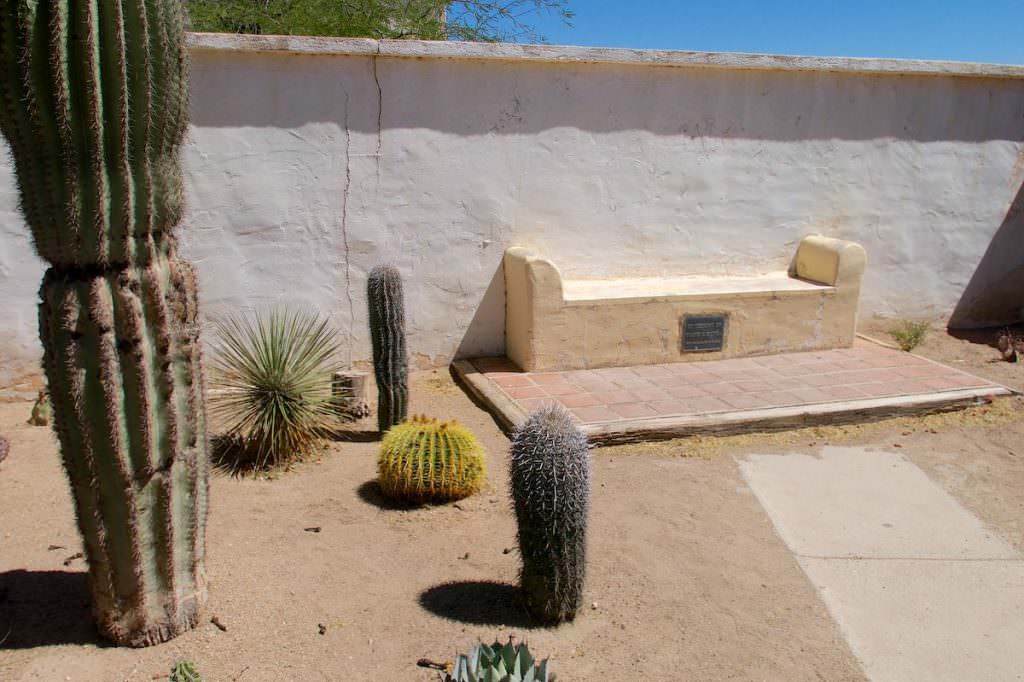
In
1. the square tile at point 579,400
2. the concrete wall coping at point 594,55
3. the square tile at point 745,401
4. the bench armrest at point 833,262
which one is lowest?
the square tile at point 579,400

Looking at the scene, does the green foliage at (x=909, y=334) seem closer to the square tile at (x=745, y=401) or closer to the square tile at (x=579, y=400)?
the square tile at (x=745, y=401)

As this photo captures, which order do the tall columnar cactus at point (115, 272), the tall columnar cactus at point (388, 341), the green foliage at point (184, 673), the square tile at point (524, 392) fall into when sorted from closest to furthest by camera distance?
the tall columnar cactus at point (115, 272) < the green foliage at point (184, 673) < the tall columnar cactus at point (388, 341) < the square tile at point (524, 392)

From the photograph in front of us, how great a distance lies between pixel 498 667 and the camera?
9.89 feet

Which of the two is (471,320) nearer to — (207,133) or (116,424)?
(207,133)

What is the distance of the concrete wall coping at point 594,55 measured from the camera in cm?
656

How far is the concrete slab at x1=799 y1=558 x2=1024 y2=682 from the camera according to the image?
367cm

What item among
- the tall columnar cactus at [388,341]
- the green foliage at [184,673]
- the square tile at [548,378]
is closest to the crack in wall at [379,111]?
the tall columnar cactus at [388,341]

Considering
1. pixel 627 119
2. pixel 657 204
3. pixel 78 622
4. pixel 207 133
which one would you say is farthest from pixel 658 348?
pixel 78 622

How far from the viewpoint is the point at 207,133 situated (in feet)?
21.7

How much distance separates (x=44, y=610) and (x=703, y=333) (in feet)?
17.8

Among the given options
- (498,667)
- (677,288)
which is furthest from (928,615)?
(677,288)

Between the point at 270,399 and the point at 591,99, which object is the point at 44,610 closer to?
the point at 270,399

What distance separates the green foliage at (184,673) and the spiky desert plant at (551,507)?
136 cm

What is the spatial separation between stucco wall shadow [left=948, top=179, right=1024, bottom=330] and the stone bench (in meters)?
2.10
